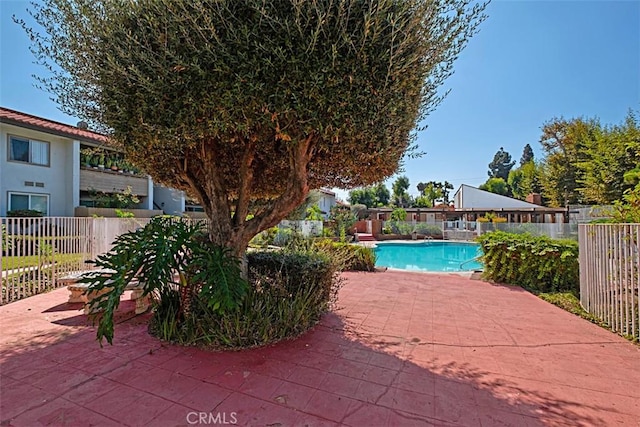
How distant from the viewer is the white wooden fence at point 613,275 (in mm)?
5215

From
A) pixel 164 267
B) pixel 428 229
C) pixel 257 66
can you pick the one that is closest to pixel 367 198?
pixel 428 229

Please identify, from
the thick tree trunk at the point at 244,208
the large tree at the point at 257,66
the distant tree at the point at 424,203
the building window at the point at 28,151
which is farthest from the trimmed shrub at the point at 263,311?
the distant tree at the point at 424,203

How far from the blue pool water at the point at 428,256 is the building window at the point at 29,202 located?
17.9 m

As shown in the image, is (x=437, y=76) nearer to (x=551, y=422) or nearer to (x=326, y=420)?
(x=551, y=422)

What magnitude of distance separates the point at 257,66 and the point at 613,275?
22.8ft

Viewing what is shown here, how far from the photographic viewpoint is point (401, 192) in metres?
60.8

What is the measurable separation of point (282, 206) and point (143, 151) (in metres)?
2.20

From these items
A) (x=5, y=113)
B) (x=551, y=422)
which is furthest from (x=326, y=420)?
(x=5, y=113)

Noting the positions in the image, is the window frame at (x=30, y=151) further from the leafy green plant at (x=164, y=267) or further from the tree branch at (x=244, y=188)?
the tree branch at (x=244, y=188)

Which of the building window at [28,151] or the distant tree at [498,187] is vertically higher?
the distant tree at [498,187]

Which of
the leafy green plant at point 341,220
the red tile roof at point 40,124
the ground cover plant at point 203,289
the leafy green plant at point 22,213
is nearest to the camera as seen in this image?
the ground cover plant at point 203,289

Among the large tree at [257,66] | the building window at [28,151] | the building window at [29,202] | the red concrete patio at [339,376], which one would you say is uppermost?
the building window at [28,151]

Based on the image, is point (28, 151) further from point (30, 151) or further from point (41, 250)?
point (41, 250)

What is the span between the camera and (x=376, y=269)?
11.8m
